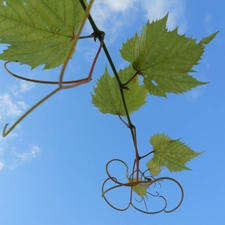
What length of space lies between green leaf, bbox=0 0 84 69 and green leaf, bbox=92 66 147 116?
113 mm

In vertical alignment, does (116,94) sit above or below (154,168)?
above

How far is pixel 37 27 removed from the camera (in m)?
0.57

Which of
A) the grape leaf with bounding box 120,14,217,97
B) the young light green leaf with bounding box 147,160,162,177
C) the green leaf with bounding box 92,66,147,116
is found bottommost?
the young light green leaf with bounding box 147,160,162,177

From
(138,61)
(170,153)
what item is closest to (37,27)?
(138,61)

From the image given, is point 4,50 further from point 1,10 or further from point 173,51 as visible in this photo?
point 173,51

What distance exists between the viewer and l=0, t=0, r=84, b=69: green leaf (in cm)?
55

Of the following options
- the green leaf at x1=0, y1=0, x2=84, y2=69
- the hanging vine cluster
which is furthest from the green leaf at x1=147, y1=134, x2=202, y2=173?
the green leaf at x1=0, y1=0, x2=84, y2=69

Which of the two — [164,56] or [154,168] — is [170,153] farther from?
[164,56]

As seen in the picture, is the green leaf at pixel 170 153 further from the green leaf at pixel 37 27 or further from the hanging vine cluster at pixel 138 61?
the green leaf at pixel 37 27

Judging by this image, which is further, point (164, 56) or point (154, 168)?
point (154, 168)

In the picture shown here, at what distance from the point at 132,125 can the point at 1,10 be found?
0.29m

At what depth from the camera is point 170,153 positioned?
2.39 ft

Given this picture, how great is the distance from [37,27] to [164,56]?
0.70ft

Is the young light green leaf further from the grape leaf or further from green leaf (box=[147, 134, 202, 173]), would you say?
the grape leaf
